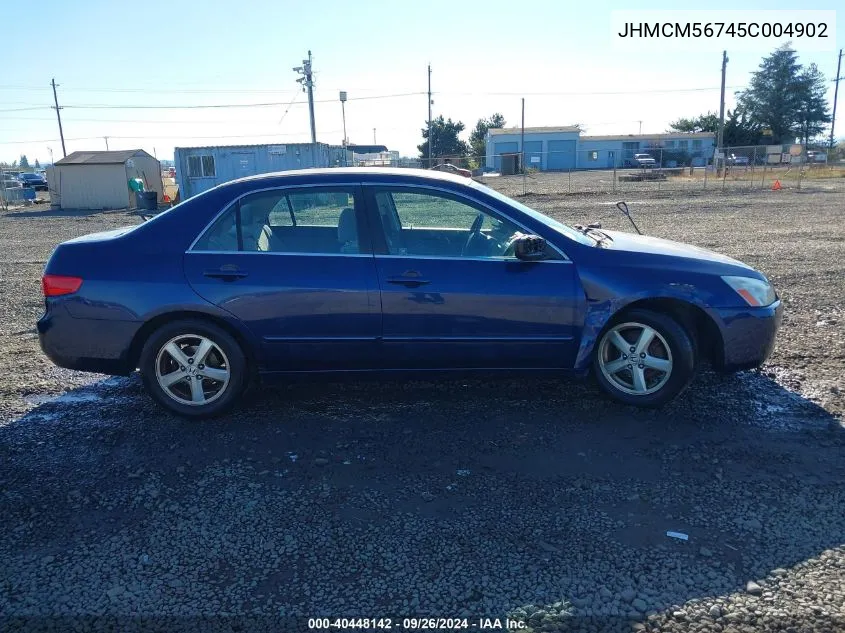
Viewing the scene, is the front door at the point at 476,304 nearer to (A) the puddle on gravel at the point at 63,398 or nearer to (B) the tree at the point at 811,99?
(A) the puddle on gravel at the point at 63,398

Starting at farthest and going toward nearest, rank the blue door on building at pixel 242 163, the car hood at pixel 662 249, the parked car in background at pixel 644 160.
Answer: the parked car in background at pixel 644 160, the blue door on building at pixel 242 163, the car hood at pixel 662 249

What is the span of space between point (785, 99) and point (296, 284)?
75663mm

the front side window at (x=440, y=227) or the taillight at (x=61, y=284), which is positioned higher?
the front side window at (x=440, y=227)

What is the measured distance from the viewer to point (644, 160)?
5931 cm

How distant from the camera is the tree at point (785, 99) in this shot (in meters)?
66.6

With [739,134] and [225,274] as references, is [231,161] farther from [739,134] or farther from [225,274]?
[739,134]

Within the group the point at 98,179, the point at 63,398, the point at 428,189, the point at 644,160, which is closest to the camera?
the point at 428,189

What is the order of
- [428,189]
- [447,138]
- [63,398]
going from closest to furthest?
[428,189] → [63,398] → [447,138]

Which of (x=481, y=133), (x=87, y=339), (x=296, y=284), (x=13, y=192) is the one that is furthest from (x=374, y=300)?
(x=481, y=133)

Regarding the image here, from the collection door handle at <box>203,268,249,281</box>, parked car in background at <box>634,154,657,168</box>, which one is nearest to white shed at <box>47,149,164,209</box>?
door handle at <box>203,268,249,281</box>

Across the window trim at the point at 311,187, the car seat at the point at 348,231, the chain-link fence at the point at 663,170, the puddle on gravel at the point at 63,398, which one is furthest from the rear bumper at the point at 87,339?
the chain-link fence at the point at 663,170

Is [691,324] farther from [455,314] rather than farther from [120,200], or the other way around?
[120,200]

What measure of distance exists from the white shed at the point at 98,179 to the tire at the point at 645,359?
2845 centimetres

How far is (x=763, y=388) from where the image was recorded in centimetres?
487
